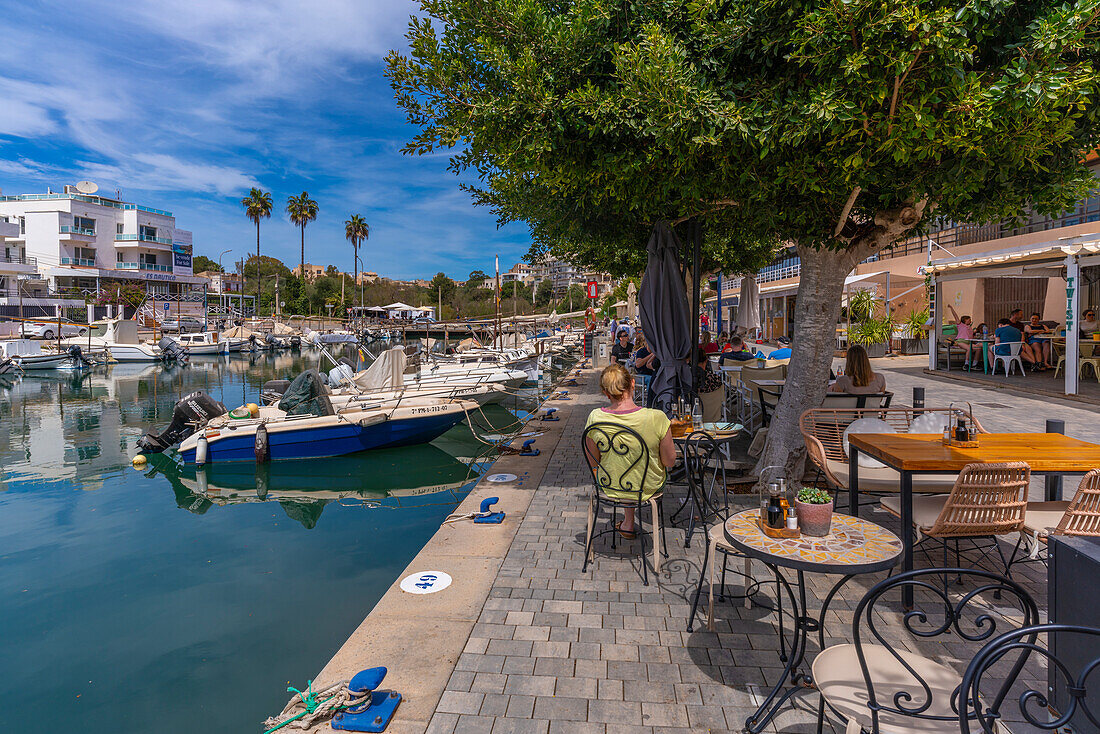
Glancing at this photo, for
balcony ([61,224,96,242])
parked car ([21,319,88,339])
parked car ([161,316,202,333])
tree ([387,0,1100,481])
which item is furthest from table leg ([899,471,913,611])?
balcony ([61,224,96,242])

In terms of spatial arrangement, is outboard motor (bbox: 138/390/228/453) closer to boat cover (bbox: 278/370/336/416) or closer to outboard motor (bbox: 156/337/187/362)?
boat cover (bbox: 278/370/336/416)

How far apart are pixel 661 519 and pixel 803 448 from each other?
1464 mm

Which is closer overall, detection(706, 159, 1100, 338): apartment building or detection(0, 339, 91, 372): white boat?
detection(706, 159, 1100, 338): apartment building

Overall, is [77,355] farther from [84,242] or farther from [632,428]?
[632,428]

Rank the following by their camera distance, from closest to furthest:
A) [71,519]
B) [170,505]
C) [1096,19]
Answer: [1096,19]
[71,519]
[170,505]

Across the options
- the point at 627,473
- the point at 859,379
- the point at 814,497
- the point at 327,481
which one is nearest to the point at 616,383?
the point at 627,473

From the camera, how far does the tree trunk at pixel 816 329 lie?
5.31 metres

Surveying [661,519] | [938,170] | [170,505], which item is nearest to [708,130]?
[938,170]

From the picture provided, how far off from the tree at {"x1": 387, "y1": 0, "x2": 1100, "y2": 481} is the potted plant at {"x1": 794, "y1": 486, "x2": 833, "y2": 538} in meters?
2.50

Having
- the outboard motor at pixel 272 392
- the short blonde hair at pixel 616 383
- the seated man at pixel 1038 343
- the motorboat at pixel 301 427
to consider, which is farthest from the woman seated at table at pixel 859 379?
the outboard motor at pixel 272 392

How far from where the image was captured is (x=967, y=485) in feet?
10.5

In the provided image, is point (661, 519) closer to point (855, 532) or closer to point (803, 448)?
point (803, 448)

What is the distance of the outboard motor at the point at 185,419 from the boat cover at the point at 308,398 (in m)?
1.77

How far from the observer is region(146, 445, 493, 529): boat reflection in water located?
9109mm
